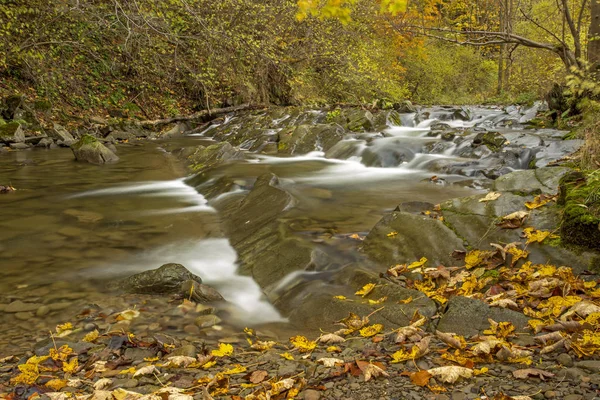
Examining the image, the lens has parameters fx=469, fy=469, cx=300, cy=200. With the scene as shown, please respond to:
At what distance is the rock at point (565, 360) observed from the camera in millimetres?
2381

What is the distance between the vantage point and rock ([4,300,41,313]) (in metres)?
3.94

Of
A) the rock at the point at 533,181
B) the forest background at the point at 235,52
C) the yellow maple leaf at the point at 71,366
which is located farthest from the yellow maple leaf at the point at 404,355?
the forest background at the point at 235,52

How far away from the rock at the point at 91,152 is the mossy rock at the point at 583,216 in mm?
10506

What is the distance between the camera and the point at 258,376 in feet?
8.75

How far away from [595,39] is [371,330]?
30.9 ft

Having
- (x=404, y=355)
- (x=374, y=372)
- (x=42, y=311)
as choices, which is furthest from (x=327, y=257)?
(x=42, y=311)

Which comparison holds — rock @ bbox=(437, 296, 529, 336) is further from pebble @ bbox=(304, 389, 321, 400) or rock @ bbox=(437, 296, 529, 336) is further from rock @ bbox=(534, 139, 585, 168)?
rock @ bbox=(534, 139, 585, 168)

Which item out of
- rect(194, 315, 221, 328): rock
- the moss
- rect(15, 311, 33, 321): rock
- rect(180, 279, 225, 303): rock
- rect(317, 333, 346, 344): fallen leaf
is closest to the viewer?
rect(317, 333, 346, 344): fallen leaf

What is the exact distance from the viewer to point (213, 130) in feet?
58.0

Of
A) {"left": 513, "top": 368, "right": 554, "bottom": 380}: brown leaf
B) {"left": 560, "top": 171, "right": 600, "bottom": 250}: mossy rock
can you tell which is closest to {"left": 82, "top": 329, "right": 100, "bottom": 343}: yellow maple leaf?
{"left": 513, "top": 368, "right": 554, "bottom": 380}: brown leaf

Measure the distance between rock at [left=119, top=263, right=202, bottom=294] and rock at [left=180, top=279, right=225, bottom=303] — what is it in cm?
13

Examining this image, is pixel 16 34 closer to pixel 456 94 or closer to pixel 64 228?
pixel 64 228

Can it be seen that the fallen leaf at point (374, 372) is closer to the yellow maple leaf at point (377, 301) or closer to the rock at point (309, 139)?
the yellow maple leaf at point (377, 301)

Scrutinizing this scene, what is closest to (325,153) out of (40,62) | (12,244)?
(12,244)
